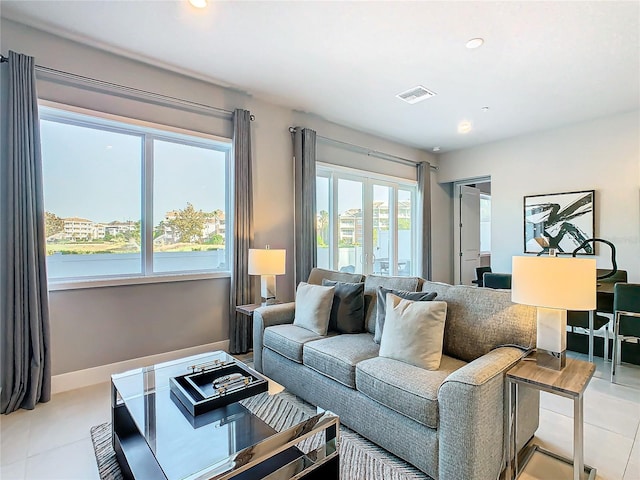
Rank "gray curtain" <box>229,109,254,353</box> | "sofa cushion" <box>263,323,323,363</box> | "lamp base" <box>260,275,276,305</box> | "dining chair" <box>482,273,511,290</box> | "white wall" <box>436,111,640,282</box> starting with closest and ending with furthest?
"sofa cushion" <box>263,323,323,363</box>, "lamp base" <box>260,275,276,305</box>, "gray curtain" <box>229,109,254,353</box>, "dining chair" <box>482,273,511,290</box>, "white wall" <box>436,111,640,282</box>

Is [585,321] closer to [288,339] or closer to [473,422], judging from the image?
[473,422]

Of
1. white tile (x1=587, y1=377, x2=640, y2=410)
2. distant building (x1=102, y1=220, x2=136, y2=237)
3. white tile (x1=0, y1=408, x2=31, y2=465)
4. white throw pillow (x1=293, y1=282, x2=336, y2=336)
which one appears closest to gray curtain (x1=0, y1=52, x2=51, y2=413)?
white tile (x1=0, y1=408, x2=31, y2=465)

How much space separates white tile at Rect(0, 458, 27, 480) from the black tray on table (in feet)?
2.83

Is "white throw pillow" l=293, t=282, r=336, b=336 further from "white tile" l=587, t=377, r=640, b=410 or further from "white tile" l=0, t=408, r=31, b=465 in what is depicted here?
"white tile" l=587, t=377, r=640, b=410

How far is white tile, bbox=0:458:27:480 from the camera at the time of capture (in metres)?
1.76

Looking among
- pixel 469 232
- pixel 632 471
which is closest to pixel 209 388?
pixel 632 471

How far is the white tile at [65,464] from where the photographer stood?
5.82 feet

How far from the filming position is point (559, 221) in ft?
15.7

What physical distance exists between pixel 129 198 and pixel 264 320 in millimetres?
1743

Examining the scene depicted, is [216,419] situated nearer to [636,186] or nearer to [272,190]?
[272,190]

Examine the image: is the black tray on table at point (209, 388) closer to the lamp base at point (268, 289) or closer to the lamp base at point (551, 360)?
the lamp base at point (268, 289)

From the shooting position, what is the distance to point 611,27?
99.3 inches

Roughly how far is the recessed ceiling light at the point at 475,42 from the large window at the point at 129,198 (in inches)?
98.9

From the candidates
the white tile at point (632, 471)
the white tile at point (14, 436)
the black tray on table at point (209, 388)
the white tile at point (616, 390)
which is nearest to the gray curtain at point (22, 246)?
the white tile at point (14, 436)
